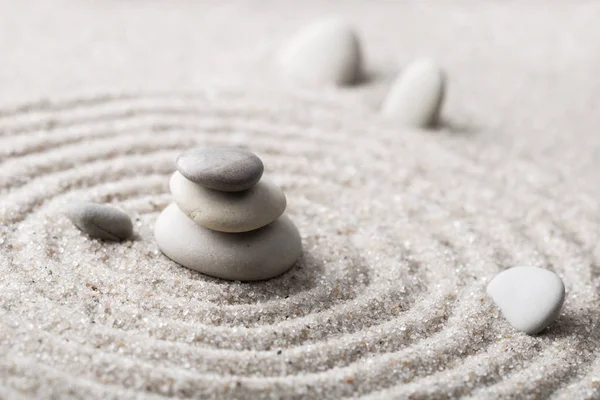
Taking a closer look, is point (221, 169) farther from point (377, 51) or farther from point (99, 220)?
point (377, 51)

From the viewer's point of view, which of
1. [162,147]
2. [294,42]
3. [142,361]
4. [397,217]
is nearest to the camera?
[142,361]

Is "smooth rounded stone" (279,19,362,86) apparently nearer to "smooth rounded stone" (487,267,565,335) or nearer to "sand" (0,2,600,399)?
"sand" (0,2,600,399)

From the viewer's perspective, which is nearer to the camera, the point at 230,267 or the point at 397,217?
the point at 230,267

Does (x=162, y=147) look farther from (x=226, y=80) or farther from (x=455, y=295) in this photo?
(x=455, y=295)

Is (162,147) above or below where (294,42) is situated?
below

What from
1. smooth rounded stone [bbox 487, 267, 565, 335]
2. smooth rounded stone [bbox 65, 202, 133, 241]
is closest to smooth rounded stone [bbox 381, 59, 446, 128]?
smooth rounded stone [bbox 487, 267, 565, 335]

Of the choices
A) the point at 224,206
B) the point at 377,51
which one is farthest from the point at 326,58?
the point at 224,206

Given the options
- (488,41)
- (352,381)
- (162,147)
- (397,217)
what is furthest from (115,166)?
(488,41)

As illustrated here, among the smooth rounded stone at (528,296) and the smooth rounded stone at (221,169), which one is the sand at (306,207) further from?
the smooth rounded stone at (221,169)
